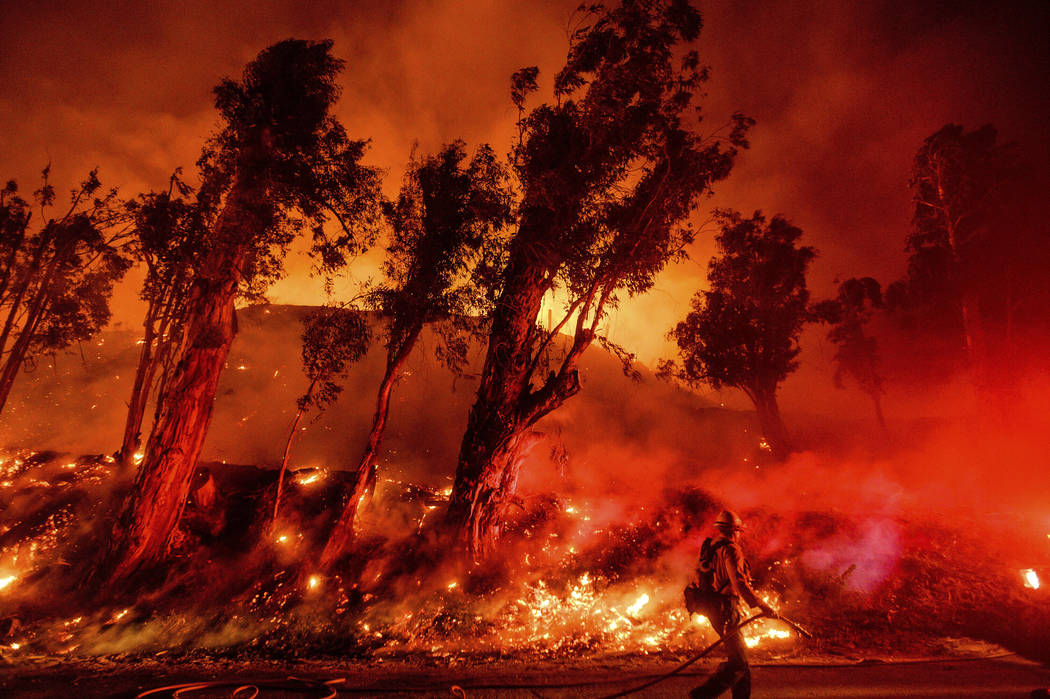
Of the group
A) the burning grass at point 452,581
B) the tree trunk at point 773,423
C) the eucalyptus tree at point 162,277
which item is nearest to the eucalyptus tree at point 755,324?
the tree trunk at point 773,423

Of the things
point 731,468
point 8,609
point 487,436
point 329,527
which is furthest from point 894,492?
point 8,609

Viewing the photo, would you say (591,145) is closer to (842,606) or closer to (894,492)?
(842,606)

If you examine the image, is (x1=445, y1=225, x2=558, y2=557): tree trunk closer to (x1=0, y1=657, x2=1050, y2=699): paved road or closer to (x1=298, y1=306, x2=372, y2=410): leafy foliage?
(x1=0, y1=657, x2=1050, y2=699): paved road

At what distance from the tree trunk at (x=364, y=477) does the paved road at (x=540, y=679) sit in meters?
3.01

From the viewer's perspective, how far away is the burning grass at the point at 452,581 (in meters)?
7.02

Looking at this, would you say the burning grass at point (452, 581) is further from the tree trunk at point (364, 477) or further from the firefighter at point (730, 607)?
the firefighter at point (730, 607)

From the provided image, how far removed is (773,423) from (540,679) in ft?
63.3

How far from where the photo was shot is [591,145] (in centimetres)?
962

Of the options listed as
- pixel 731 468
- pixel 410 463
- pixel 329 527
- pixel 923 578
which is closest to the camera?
pixel 923 578

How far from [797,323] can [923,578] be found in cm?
1445

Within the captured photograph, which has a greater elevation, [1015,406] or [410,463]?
[1015,406]

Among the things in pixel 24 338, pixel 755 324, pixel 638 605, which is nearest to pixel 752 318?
pixel 755 324

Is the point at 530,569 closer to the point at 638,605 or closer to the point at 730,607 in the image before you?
the point at 638,605

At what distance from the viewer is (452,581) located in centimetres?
858
